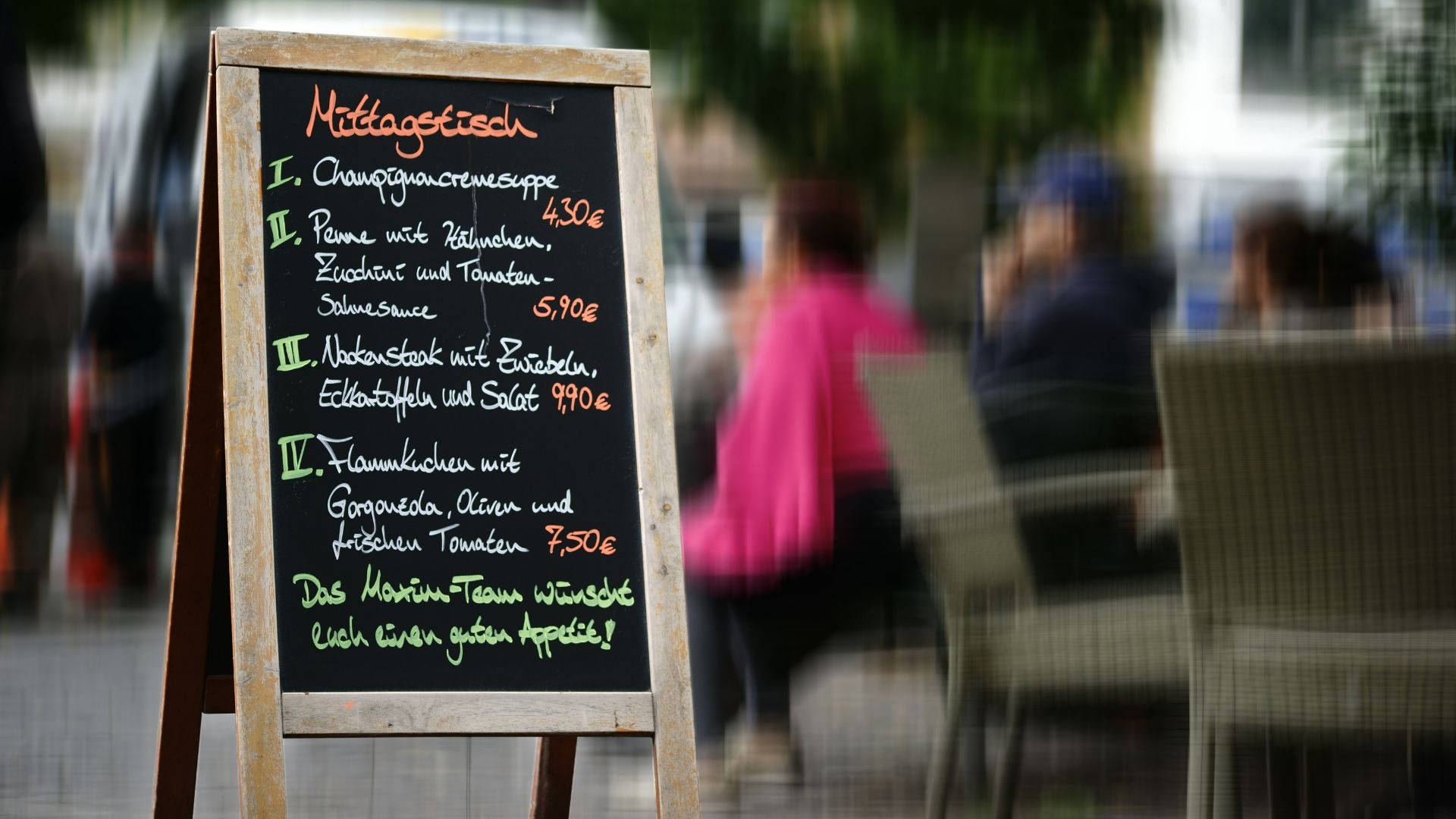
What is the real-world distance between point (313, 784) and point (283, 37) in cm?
262

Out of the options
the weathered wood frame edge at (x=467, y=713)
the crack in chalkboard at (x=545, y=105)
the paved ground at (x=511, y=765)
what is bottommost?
the paved ground at (x=511, y=765)

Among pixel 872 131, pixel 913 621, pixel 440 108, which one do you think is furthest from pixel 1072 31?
pixel 440 108

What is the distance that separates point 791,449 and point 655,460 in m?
1.95

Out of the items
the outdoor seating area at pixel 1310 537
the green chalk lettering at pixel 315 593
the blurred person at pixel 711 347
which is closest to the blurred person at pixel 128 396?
the blurred person at pixel 711 347

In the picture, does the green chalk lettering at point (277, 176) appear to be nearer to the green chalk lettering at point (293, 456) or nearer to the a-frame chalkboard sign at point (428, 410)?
the a-frame chalkboard sign at point (428, 410)

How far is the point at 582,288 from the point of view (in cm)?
374

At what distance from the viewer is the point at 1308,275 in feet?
18.3

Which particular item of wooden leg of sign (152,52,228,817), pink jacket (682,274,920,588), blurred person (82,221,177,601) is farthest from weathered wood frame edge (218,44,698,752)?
blurred person (82,221,177,601)

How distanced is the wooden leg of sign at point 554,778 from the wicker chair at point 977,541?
75 cm

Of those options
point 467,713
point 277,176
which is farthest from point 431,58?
point 467,713

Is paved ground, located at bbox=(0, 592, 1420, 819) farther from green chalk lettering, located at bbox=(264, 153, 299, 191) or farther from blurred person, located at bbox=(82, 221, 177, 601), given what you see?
blurred person, located at bbox=(82, 221, 177, 601)

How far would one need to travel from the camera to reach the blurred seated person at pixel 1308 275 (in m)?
5.57

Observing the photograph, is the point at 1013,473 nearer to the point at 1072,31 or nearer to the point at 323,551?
the point at 323,551

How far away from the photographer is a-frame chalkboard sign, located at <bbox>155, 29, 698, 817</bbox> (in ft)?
11.3
